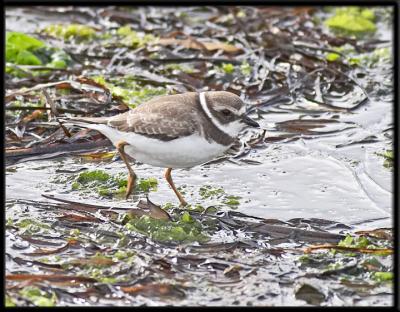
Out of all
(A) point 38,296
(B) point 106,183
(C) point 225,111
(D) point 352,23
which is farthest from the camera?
(D) point 352,23

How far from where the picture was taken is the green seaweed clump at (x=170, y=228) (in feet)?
21.7

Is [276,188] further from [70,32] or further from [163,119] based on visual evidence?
[70,32]

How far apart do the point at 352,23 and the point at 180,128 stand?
6074 millimetres

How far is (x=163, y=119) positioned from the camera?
678 cm

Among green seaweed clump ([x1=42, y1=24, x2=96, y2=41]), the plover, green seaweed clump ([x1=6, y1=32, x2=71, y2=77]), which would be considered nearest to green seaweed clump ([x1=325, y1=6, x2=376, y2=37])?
green seaweed clump ([x1=42, y1=24, x2=96, y2=41])

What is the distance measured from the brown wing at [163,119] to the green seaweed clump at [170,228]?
0.70 m

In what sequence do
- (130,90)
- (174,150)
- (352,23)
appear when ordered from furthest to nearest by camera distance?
1. (352,23)
2. (130,90)
3. (174,150)

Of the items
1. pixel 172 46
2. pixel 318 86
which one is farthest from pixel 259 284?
pixel 172 46

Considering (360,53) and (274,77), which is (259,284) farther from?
(360,53)

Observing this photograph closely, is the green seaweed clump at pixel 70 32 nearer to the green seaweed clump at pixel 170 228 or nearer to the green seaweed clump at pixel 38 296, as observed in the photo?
the green seaweed clump at pixel 170 228

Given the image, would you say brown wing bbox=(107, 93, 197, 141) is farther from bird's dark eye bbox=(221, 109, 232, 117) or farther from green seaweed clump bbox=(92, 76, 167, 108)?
green seaweed clump bbox=(92, 76, 167, 108)

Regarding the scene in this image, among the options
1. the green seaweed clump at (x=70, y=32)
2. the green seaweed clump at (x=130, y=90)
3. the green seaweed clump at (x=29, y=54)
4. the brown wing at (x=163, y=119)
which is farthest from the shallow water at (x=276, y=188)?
the green seaweed clump at (x=70, y=32)

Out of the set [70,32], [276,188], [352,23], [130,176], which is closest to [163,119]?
[130,176]

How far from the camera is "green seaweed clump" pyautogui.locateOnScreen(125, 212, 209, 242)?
6629 millimetres
